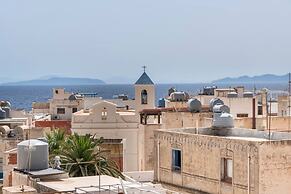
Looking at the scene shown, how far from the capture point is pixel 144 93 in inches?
2218

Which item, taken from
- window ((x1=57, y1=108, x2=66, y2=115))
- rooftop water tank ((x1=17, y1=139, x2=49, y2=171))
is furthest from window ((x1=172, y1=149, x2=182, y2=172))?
window ((x1=57, y1=108, x2=66, y2=115))

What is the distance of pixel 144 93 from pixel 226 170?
3214 centimetres

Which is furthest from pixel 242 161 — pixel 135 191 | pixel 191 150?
pixel 135 191

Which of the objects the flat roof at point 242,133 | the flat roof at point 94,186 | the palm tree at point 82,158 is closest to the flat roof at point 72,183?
the flat roof at point 94,186

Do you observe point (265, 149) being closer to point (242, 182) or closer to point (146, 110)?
point (242, 182)

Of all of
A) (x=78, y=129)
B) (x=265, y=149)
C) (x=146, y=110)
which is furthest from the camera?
(x=146, y=110)

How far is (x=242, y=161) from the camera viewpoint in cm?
2342

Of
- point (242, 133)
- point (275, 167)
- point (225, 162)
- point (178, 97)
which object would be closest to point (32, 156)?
point (225, 162)

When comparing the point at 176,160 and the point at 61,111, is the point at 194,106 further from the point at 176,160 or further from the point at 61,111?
the point at 61,111

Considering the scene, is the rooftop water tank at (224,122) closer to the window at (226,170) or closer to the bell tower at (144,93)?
the window at (226,170)

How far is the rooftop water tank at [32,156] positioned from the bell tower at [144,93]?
34.7 m

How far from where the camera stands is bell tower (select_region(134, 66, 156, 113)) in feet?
183

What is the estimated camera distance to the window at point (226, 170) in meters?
24.3

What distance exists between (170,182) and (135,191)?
9.28m
